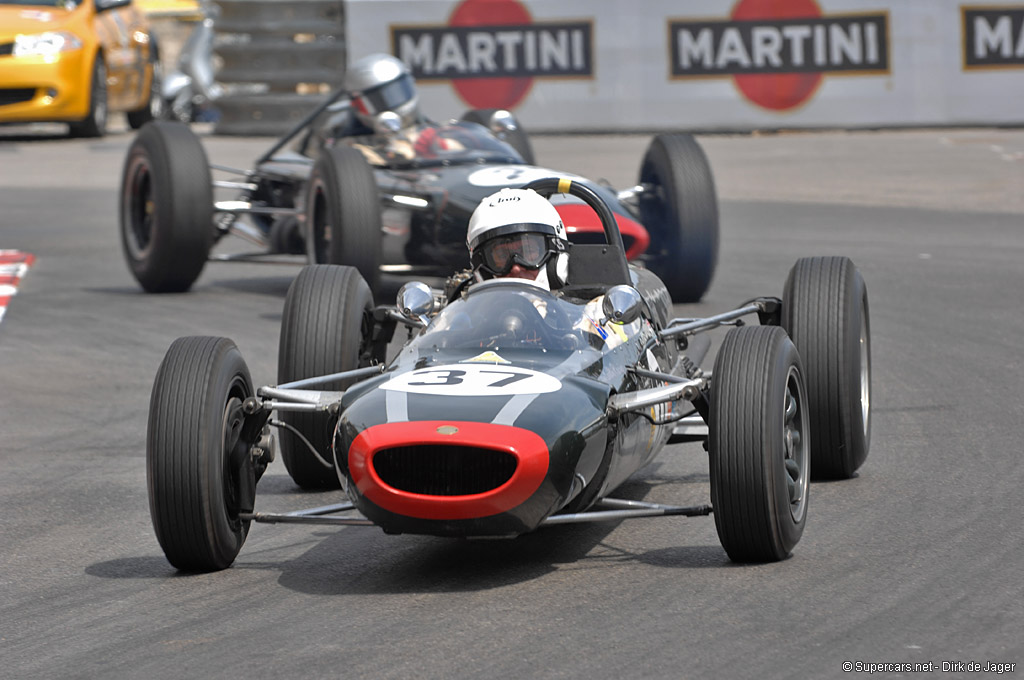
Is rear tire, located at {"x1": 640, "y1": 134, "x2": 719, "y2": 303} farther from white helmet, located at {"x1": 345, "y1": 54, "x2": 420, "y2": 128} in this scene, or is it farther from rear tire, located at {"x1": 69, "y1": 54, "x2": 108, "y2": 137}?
rear tire, located at {"x1": 69, "y1": 54, "x2": 108, "y2": 137}

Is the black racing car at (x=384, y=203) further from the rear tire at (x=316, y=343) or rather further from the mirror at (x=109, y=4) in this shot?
the mirror at (x=109, y=4)

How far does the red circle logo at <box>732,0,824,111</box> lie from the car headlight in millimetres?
8370

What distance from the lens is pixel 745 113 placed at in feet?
71.6

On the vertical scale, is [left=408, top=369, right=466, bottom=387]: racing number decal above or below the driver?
below

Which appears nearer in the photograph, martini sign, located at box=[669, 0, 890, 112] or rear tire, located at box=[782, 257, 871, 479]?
rear tire, located at box=[782, 257, 871, 479]

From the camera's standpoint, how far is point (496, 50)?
72.2 ft

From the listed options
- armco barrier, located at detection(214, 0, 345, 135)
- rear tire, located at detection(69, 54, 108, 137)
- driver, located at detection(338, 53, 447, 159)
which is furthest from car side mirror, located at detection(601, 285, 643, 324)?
armco barrier, located at detection(214, 0, 345, 135)

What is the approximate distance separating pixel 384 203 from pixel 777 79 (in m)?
11.1

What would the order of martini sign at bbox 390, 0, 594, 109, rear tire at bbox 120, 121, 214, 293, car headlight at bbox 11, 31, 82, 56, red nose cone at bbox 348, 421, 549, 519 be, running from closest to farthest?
red nose cone at bbox 348, 421, 549, 519 → rear tire at bbox 120, 121, 214, 293 → car headlight at bbox 11, 31, 82, 56 → martini sign at bbox 390, 0, 594, 109

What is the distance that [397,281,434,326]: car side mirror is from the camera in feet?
20.4

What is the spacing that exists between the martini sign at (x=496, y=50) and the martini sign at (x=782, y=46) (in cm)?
136

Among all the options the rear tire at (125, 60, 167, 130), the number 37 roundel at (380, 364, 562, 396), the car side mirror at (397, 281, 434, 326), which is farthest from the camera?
the rear tire at (125, 60, 167, 130)

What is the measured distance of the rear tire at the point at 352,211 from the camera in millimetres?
10891

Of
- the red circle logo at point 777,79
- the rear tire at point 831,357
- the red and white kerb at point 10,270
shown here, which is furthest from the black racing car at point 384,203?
the red circle logo at point 777,79
